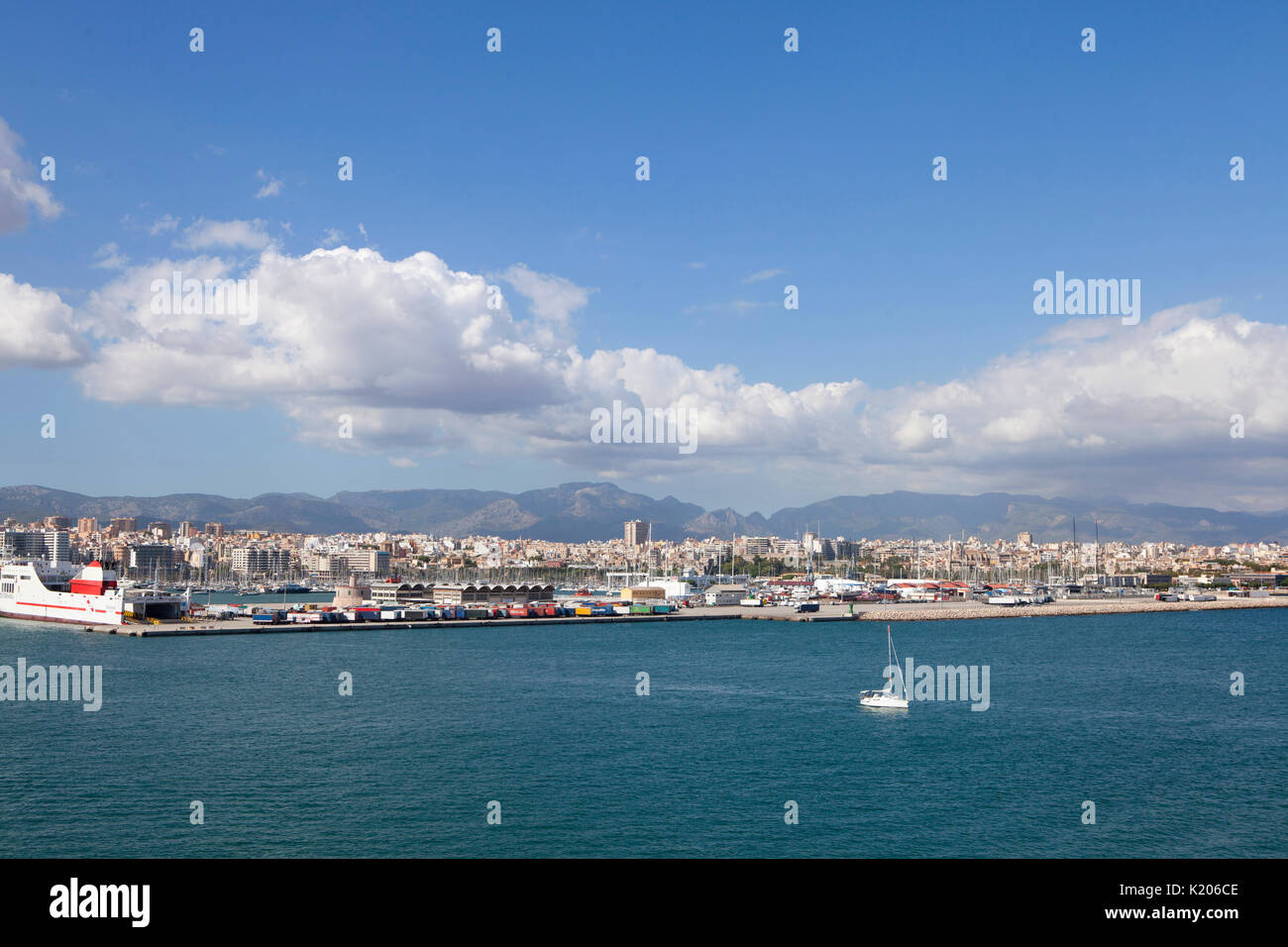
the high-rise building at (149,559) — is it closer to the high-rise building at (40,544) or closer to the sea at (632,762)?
the high-rise building at (40,544)

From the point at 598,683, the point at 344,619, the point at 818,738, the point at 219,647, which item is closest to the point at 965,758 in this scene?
the point at 818,738

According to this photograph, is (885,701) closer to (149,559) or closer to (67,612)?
(67,612)

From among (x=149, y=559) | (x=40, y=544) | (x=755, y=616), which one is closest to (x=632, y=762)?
(x=755, y=616)

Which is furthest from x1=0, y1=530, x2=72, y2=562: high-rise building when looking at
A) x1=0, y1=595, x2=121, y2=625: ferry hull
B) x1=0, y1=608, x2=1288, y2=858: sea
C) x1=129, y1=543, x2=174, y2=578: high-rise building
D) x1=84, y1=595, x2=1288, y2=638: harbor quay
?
x1=0, y1=608, x2=1288, y2=858: sea

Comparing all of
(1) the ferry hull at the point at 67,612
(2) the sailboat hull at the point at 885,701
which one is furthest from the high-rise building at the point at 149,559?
(2) the sailboat hull at the point at 885,701
